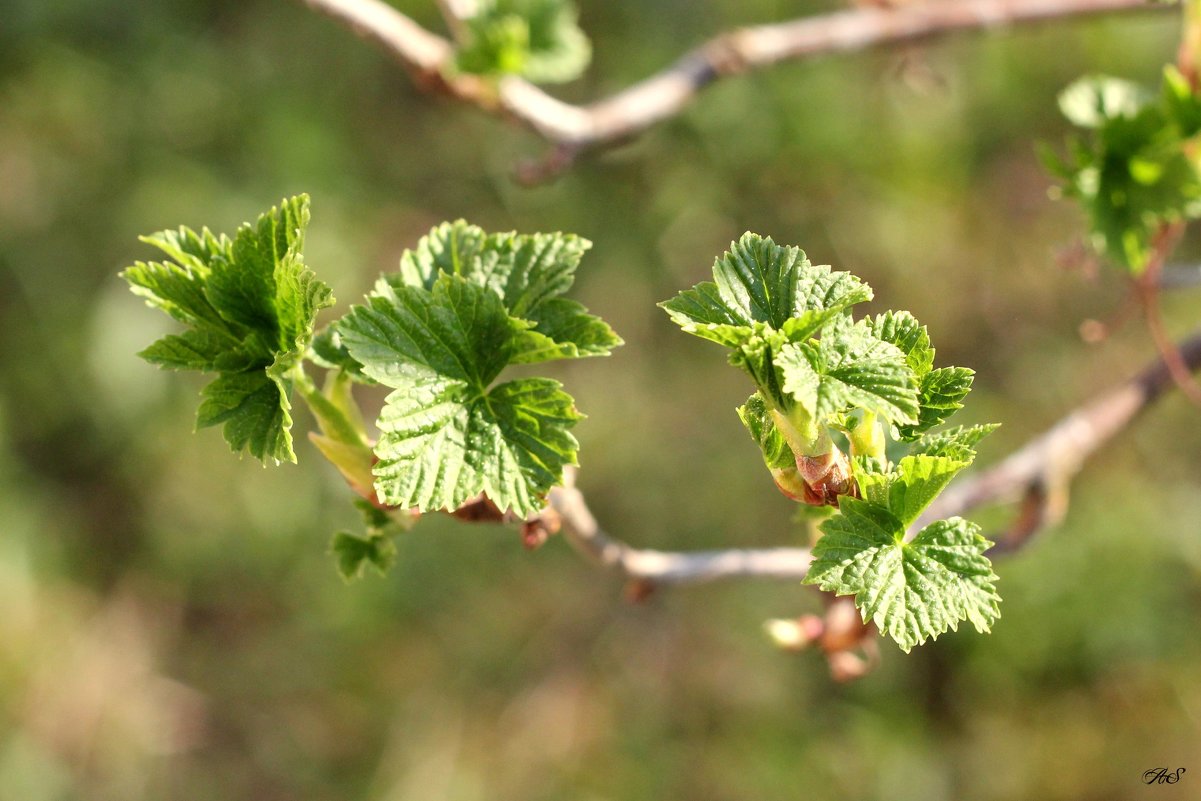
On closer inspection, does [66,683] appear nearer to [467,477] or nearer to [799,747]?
[799,747]

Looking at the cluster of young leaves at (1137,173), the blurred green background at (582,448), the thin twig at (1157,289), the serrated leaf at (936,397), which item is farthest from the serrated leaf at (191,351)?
the blurred green background at (582,448)

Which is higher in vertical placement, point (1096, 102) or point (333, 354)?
point (1096, 102)

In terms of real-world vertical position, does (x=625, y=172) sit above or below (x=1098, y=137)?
above

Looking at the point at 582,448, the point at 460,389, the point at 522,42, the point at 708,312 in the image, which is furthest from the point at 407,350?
the point at 582,448

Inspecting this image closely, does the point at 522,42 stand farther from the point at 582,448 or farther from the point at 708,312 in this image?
the point at 582,448

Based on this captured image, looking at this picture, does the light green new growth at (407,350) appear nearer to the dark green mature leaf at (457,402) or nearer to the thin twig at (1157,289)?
the dark green mature leaf at (457,402)

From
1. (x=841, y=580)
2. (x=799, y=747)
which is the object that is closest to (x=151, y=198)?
(x=799, y=747)
